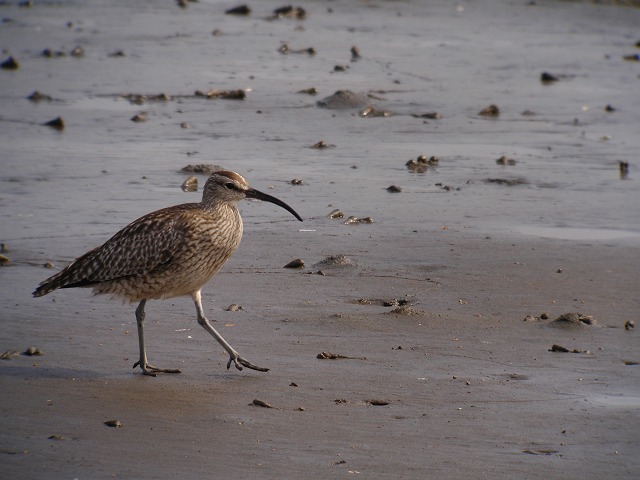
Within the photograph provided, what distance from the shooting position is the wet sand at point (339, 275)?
6562 mm

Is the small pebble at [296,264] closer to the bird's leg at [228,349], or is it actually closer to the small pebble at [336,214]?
the small pebble at [336,214]

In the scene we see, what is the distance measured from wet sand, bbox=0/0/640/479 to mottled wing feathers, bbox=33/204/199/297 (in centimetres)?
38

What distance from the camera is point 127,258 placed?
7926 millimetres

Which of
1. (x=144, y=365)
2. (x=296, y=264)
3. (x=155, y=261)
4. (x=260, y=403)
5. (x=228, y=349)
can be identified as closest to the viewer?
(x=260, y=403)

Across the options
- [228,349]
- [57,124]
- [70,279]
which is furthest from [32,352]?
[57,124]

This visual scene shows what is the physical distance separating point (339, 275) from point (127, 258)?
83.4 inches

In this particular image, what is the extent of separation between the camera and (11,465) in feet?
19.8

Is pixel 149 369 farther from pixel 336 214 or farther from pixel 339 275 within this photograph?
pixel 336 214

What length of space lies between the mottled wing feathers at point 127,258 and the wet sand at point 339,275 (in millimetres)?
380

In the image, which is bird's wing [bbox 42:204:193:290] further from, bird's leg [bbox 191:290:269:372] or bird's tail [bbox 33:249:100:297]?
bird's leg [bbox 191:290:269:372]

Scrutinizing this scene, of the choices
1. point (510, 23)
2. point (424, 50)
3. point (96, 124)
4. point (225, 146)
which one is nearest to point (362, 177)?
point (225, 146)

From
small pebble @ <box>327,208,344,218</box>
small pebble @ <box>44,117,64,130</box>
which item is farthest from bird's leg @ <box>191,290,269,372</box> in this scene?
small pebble @ <box>44,117,64,130</box>

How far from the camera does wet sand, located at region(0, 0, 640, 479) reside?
6.56m

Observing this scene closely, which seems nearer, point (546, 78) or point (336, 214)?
point (336, 214)
